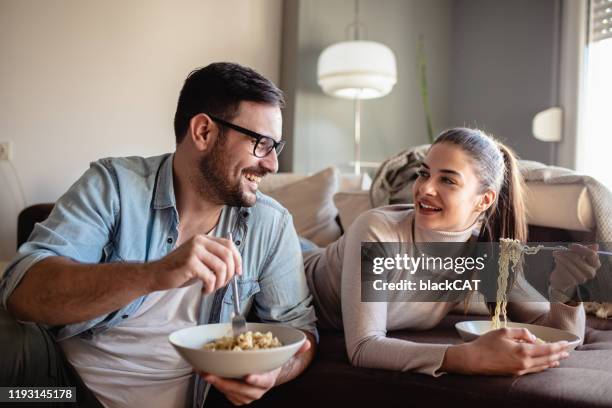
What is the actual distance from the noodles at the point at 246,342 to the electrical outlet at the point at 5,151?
→ 2.62 m

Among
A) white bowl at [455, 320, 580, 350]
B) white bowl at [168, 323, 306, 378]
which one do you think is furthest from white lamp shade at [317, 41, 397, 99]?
white bowl at [168, 323, 306, 378]

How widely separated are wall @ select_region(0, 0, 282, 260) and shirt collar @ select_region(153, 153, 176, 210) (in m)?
2.17

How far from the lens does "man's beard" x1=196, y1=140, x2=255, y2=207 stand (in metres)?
1.35

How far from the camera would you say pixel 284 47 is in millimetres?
3914

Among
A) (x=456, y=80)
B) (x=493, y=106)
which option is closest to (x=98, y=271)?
(x=493, y=106)

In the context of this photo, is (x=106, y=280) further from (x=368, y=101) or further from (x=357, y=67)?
(x=368, y=101)

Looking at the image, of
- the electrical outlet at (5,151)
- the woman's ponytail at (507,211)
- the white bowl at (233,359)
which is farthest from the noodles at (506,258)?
the electrical outlet at (5,151)

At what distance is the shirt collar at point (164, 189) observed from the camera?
1.34m

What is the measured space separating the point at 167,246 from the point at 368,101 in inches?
116

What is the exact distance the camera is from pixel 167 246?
1348 millimetres

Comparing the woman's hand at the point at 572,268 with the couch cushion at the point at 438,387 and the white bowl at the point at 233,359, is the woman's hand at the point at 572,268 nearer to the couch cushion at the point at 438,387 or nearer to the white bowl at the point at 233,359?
the couch cushion at the point at 438,387

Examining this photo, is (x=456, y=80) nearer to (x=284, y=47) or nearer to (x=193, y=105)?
(x=284, y=47)

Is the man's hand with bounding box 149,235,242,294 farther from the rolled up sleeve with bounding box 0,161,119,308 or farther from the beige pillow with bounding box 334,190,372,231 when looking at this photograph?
the beige pillow with bounding box 334,190,372,231

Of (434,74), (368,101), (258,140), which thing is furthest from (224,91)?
(434,74)
